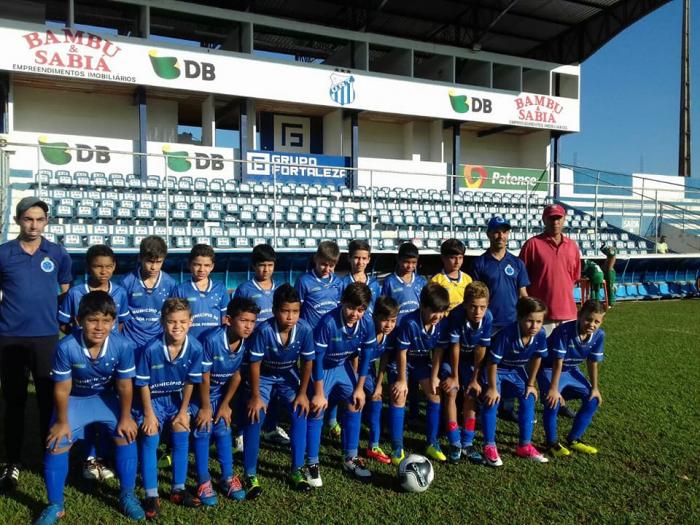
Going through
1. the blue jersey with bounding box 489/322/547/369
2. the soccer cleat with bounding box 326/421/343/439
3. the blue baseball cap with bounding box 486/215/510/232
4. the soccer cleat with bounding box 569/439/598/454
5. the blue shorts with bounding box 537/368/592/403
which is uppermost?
the blue baseball cap with bounding box 486/215/510/232

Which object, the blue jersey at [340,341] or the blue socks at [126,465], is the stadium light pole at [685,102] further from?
the blue socks at [126,465]

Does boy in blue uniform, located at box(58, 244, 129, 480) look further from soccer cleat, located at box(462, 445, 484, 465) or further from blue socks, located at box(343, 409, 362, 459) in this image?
soccer cleat, located at box(462, 445, 484, 465)

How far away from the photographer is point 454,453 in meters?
4.16

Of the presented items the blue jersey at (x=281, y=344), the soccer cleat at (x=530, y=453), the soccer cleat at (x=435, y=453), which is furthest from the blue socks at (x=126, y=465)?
the soccer cleat at (x=530, y=453)

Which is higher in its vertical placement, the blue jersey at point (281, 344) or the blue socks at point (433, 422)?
the blue jersey at point (281, 344)

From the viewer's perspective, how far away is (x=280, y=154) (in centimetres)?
1641

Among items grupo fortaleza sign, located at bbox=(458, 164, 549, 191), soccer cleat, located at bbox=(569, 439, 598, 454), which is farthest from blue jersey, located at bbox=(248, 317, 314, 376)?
grupo fortaleza sign, located at bbox=(458, 164, 549, 191)

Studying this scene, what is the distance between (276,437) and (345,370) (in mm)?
941

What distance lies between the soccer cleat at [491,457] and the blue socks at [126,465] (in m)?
2.38

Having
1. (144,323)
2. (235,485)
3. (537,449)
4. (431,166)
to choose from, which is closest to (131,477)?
(235,485)

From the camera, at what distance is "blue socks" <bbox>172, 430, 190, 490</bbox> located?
3.38 metres

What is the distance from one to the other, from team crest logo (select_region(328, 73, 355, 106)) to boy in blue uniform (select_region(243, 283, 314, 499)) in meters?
13.5

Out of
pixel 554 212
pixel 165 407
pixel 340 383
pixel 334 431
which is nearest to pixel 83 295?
pixel 165 407

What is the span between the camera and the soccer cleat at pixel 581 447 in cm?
428
